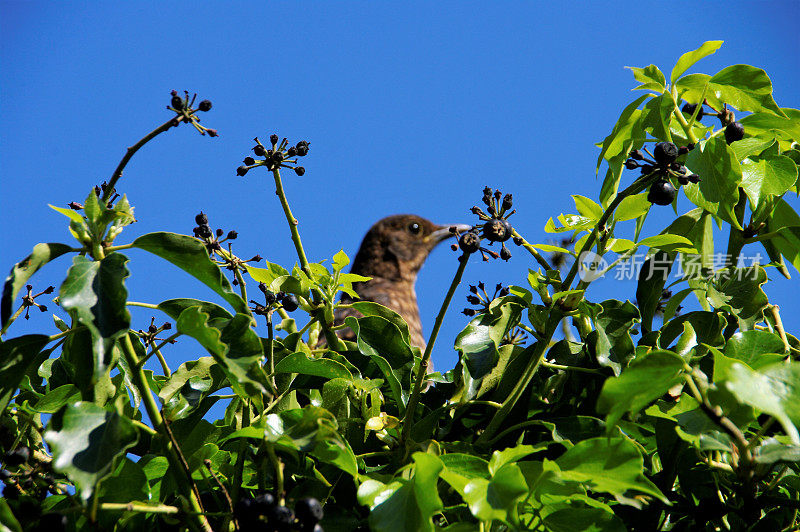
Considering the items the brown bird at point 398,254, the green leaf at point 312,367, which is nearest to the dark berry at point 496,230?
the green leaf at point 312,367

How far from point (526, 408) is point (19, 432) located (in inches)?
32.7

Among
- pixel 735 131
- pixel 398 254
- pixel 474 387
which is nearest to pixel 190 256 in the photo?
pixel 474 387

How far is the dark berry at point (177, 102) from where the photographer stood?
933 millimetres

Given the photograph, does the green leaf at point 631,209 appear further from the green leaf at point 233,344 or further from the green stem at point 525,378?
the green leaf at point 233,344

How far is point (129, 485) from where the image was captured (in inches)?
38.0

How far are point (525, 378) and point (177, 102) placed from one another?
633mm

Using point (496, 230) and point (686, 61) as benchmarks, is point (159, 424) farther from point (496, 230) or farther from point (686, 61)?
point (686, 61)

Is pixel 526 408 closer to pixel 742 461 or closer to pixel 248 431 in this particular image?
pixel 742 461

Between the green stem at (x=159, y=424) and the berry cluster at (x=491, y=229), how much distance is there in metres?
0.44

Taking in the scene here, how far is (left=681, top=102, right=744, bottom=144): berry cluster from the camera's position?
1.22 metres

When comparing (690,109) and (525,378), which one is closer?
(525,378)

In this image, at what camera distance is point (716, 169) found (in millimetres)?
1098

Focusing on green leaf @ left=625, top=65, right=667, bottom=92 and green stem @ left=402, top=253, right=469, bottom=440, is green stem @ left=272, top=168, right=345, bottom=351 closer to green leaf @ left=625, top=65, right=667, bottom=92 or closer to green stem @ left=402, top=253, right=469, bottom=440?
green stem @ left=402, top=253, right=469, bottom=440

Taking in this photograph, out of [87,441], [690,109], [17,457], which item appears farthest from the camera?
[690,109]
